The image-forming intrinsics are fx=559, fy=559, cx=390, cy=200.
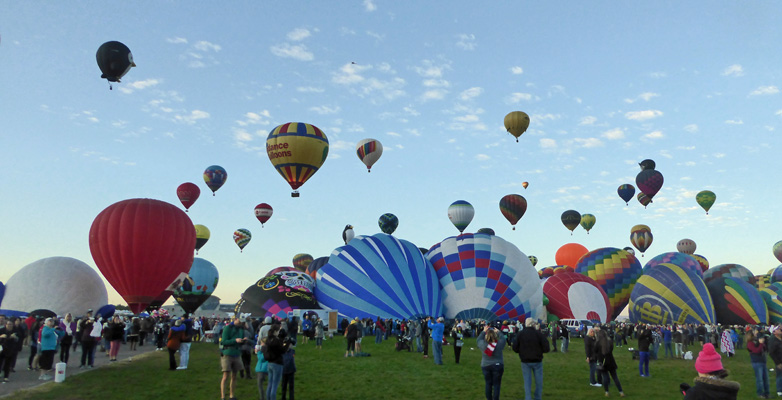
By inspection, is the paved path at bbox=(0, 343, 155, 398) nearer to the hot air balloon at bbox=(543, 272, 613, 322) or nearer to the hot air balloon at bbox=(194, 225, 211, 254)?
the hot air balloon at bbox=(543, 272, 613, 322)

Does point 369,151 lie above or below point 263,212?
above

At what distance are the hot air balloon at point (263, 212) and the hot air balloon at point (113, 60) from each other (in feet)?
96.4

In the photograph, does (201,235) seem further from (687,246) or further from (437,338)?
(687,246)

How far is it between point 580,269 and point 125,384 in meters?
48.8

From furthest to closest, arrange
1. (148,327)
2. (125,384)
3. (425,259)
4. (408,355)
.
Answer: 1. (425,259)
2. (148,327)
3. (408,355)
4. (125,384)

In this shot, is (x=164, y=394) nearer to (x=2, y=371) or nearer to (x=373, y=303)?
(x=2, y=371)

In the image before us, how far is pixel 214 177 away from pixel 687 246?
230 feet

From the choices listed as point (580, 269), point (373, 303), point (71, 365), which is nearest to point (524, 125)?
point (580, 269)

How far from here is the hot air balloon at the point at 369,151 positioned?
48844mm

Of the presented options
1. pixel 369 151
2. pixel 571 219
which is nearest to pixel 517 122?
pixel 369 151

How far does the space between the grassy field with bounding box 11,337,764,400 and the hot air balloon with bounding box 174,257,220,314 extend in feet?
126

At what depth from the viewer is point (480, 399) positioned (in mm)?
11938

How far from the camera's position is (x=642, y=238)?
2795 inches

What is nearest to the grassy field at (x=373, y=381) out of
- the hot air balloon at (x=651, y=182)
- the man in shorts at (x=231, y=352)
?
the man in shorts at (x=231, y=352)
